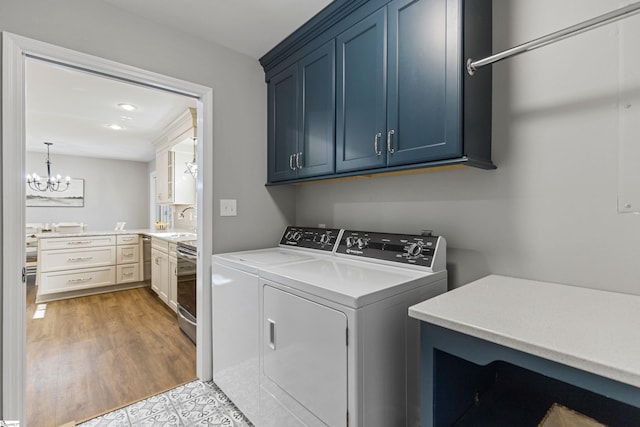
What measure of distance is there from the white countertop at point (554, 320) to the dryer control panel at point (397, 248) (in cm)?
24

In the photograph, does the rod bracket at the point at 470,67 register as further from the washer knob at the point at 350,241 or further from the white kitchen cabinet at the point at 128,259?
the white kitchen cabinet at the point at 128,259

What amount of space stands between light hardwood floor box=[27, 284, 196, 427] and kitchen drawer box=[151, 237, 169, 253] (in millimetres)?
760

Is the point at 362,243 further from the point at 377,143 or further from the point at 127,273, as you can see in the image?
the point at 127,273

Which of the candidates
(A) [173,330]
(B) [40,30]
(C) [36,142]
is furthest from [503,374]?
(C) [36,142]

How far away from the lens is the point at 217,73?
81.9 inches

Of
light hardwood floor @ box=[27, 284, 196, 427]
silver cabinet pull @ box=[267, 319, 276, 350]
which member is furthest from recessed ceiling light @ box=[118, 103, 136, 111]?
silver cabinet pull @ box=[267, 319, 276, 350]

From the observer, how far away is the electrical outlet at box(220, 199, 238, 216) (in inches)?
82.9

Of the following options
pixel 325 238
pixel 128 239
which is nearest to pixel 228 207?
pixel 325 238

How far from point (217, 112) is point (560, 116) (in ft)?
6.38

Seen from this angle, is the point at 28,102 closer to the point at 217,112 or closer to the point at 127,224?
the point at 217,112

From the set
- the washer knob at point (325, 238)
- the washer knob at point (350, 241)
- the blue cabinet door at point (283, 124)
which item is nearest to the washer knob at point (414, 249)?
the washer knob at point (350, 241)

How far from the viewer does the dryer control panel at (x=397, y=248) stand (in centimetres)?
140

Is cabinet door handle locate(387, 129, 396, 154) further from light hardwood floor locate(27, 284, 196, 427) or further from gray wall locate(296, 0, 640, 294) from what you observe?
light hardwood floor locate(27, 284, 196, 427)

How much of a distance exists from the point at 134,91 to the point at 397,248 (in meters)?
3.15
